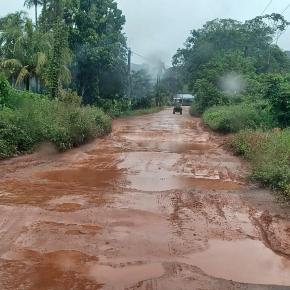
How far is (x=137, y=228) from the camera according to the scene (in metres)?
7.21

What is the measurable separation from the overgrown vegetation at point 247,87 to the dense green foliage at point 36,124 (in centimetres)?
612

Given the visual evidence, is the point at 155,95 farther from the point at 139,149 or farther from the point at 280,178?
the point at 280,178

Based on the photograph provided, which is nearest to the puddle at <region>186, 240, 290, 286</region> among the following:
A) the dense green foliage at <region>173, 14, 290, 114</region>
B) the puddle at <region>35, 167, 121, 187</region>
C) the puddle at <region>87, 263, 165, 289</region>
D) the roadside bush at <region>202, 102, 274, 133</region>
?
the puddle at <region>87, 263, 165, 289</region>

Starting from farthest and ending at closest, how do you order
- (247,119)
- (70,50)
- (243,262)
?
(70,50) < (247,119) < (243,262)

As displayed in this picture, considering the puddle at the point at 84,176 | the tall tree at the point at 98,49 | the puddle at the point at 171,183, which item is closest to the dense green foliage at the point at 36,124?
the puddle at the point at 84,176

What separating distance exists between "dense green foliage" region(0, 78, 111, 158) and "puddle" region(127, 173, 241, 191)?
440cm

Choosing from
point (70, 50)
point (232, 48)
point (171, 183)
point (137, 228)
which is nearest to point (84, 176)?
point (171, 183)

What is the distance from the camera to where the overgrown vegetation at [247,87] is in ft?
41.6

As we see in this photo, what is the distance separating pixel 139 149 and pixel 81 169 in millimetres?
4981

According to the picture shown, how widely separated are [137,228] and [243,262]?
186 cm

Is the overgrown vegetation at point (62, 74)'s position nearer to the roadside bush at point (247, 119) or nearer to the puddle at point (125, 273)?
the roadside bush at point (247, 119)

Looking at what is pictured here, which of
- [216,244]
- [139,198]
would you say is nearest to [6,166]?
[139,198]

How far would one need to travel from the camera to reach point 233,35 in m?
46.7

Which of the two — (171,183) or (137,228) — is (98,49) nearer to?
(171,183)
